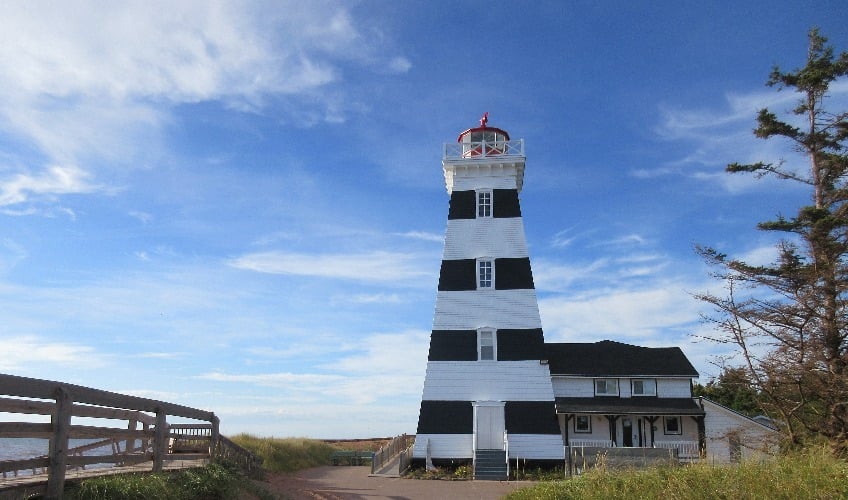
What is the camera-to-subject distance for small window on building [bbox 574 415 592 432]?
95.5ft

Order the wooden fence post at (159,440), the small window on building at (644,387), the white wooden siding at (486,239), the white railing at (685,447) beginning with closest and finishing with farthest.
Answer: the wooden fence post at (159,440), the white railing at (685,447), the white wooden siding at (486,239), the small window on building at (644,387)

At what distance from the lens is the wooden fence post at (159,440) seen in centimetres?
1054

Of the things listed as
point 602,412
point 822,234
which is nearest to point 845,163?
point 822,234

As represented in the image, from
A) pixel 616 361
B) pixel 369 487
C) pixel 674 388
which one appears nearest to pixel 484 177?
pixel 616 361

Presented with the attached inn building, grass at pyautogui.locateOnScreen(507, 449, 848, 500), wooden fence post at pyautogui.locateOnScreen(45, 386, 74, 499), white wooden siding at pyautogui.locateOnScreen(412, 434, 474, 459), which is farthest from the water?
the attached inn building

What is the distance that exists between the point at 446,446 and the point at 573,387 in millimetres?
7702

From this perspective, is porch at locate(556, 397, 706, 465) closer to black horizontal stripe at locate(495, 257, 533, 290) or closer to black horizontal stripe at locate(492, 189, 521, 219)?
black horizontal stripe at locate(495, 257, 533, 290)

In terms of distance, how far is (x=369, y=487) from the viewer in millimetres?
19016

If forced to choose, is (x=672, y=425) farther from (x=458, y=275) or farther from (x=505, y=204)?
(x=505, y=204)

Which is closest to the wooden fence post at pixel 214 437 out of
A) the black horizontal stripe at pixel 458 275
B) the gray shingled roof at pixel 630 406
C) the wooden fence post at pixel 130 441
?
the wooden fence post at pixel 130 441

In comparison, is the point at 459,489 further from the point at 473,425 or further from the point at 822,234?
the point at 822,234

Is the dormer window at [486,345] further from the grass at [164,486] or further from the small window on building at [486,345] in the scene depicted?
the grass at [164,486]

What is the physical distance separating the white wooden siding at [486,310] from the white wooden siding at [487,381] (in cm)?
146

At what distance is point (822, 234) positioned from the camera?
20359 millimetres
